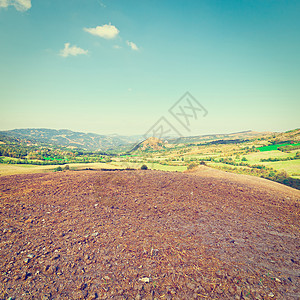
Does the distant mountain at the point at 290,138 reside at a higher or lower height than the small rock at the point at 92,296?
higher

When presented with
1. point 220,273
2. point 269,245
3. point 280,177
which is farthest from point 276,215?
point 280,177

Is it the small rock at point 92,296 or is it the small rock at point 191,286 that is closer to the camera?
the small rock at point 92,296

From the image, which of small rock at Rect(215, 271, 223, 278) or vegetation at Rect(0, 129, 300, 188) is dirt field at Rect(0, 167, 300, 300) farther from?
vegetation at Rect(0, 129, 300, 188)

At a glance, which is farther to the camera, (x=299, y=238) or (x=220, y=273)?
(x=299, y=238)

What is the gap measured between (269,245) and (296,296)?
2.59m

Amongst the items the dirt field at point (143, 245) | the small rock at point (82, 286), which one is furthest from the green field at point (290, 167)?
the small rock at point (82, 286)

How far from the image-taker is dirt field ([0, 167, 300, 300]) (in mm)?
4375

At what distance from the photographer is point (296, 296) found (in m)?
4.35

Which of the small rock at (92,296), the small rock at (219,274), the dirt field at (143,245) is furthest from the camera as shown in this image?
the small rock at (219,274)

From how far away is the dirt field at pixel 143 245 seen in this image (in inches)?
172

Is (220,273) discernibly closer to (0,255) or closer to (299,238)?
(299,238)

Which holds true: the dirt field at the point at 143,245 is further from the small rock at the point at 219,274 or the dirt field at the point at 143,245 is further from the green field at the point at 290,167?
the green field at the point at 290,167

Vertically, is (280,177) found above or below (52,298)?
below

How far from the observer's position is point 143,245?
6.25 metres
